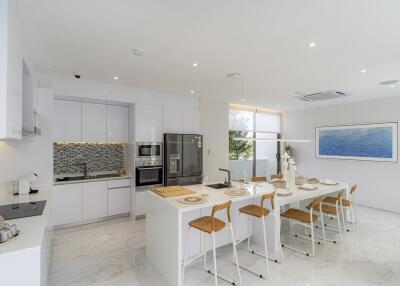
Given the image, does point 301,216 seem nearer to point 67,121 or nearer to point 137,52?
point 137,52

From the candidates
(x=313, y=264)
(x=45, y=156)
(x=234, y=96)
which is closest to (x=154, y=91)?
(x=234, y=96)

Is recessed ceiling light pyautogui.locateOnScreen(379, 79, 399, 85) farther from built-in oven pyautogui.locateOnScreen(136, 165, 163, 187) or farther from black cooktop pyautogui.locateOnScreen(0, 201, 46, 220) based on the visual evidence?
black cooktop pyautogui.locateOnScreen(0, 201, 46, 220)

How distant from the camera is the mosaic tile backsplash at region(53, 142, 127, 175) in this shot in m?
4.16

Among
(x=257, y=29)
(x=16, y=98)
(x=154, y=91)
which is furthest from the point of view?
(x=154, y=91)

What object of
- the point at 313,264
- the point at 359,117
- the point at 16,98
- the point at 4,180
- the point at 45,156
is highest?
the point at 359,117

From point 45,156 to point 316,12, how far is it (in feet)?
13.0

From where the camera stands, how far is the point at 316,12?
1.84m

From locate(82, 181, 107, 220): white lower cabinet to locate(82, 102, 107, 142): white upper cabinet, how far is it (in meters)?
0.88

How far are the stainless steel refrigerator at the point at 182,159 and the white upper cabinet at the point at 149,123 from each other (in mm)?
212

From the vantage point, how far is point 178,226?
221cm

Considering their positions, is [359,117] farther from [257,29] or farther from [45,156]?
[45,156]

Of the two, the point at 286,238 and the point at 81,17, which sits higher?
the point at 81,17

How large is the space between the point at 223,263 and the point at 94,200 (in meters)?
2.68

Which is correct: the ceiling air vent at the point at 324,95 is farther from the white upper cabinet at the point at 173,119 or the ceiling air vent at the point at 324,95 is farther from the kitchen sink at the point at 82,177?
the kitchen sink at the point at 82,177
